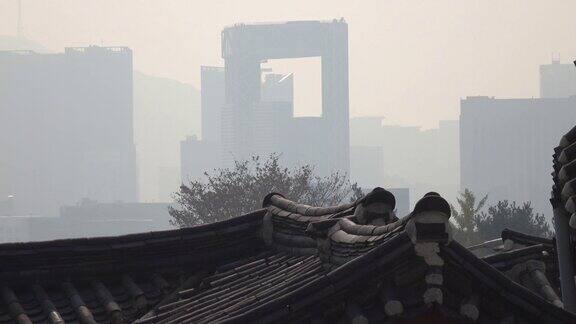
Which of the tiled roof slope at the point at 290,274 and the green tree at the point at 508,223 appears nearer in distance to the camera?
the tiled roof slope at the point at 290,274

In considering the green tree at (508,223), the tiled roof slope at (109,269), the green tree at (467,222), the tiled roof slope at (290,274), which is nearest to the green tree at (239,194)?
the green tree at (467,222)

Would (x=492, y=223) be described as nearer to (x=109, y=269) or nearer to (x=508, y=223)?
(x=508, y=223)

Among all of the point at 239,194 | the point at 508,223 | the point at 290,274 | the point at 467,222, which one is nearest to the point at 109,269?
the point at 290,274

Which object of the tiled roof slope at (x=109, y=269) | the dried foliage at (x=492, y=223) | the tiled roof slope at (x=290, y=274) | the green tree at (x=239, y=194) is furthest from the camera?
the dried foliage at (x=492, y=223)

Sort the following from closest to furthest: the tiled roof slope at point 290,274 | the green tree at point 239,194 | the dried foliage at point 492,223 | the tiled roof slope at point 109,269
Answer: the tiled roof slope at point 290,274 → the tiled roof slope at point 109,269 → the green tree at point 239,194 → the dried foliage at point 492,223

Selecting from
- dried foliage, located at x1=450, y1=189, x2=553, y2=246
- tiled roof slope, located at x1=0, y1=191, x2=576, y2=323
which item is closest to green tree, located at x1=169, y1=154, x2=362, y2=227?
dried foliage, located at x1=450, y1=189, x2=553, y2=246

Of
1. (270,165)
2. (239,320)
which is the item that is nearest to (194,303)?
(239,320)

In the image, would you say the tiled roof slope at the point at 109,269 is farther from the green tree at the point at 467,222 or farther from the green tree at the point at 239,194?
the green tree at the point at 467,222

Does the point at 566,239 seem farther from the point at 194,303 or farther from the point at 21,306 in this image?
the point at 21,306

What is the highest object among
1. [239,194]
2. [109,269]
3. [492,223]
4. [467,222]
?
[109,269]
